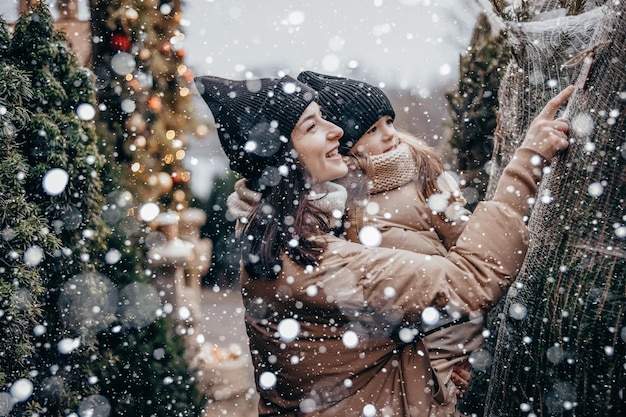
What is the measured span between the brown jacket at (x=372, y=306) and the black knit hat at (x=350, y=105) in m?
0.71

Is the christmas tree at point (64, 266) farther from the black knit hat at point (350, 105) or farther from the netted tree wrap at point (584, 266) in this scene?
the netted tree wrap at point (584, 266)

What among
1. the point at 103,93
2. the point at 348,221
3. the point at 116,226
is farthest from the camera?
the point at 103,93

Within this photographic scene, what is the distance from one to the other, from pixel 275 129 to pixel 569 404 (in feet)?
4.33

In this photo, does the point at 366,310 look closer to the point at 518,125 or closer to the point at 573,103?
the point at 573,103

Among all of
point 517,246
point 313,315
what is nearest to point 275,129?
point 313,315

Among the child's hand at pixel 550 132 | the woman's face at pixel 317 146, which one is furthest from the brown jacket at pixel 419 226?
the child's hand at pixel 550 132

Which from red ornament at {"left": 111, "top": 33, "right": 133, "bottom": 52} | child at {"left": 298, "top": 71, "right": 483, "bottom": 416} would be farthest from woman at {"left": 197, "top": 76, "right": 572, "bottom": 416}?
red ornament at {"left": 111, "top": 33, "right": 133, "bottom": 52}

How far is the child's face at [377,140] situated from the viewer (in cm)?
250

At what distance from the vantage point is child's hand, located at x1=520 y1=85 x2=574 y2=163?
1.64m

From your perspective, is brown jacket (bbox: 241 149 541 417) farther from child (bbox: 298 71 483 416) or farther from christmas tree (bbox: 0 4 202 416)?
christmas tree (bbox: 0 4 202 416)

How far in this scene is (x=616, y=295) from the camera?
4.95 feet

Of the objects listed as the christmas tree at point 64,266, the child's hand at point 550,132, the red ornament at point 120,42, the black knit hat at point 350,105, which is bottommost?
the christmas tree at point 64,266

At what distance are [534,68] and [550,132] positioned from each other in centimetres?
66

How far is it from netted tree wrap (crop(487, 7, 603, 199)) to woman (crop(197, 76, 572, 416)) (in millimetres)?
438
